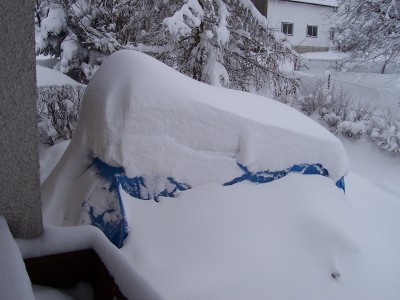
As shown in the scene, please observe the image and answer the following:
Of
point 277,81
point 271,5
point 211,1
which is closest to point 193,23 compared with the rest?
point 211,1

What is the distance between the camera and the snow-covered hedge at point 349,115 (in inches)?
312

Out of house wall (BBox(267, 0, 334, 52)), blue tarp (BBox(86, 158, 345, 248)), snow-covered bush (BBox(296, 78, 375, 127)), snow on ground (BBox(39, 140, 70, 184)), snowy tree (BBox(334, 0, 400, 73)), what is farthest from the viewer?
house wall (BBox(267, 0, 334, 52))

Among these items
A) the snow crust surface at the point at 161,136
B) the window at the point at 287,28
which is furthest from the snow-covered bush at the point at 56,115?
the window at the point at 287,28

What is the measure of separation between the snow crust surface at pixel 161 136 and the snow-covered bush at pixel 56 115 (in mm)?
3971

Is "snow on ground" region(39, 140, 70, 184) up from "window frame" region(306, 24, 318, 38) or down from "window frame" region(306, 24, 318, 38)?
down

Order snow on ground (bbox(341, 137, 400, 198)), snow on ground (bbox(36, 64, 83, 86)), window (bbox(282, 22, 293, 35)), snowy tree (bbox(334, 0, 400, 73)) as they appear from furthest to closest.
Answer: window (bbox(282, 22, 293, 35)), snowy tree (bbox(334, 0, 400, 73)), snow on ground (bbox(36, 64, 83, 86)), snow on ground (bbox(341, 137, 400, 198))

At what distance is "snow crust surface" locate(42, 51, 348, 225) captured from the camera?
245cm

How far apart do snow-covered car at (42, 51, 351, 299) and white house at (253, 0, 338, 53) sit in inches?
804

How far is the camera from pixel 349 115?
8.77m

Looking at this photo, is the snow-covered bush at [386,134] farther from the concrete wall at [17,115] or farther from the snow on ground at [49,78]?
the concrete wall at [17,115]

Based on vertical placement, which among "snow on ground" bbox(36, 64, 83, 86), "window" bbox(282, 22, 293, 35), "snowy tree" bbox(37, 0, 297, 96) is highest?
"window" bbox(282, 22, 293, 35)

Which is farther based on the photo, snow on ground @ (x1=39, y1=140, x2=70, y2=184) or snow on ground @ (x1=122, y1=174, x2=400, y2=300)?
snow on ground @ (x1=39, y1=140, x2=70, y2=184)

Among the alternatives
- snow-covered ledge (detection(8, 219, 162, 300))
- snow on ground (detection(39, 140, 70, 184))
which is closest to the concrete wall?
snow-covered ledge (detection(8, 219, 162, 300))

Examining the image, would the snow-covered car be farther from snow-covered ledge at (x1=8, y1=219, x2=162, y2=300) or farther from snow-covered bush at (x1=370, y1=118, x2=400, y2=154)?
snow-covered bush at (x1=370, y1=118, x2=400, y2=154)
